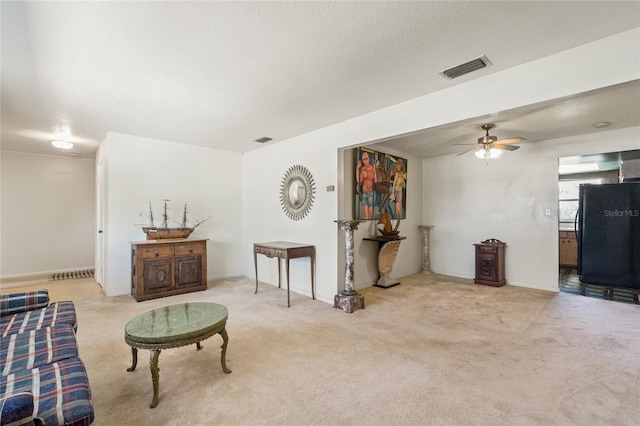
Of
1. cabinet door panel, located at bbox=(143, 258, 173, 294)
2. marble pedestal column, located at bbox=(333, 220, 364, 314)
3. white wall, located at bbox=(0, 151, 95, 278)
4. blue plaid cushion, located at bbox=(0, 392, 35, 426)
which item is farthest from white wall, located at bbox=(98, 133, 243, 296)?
blue plaid cushion, located at bbox=(0, 392, 35, 426)

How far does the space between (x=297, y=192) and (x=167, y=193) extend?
226 cm

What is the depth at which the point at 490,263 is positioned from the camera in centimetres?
508

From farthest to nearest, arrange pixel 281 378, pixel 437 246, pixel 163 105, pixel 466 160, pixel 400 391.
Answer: pixel 437 246 → pixel 466 160 → pixel 163 105 → pixel 281 378 → pixel 400 391

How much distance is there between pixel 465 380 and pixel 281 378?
1363mm

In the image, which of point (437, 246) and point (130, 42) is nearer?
point (130, 42)

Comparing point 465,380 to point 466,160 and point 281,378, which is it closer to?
point 281,378

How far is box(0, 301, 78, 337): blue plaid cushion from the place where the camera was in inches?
78.2

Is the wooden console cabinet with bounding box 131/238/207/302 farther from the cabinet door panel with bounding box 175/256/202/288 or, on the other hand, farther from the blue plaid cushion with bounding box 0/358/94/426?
the blue plaid cushion with bounding box 0/358/94/426

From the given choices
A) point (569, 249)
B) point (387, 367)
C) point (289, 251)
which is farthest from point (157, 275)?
point (569, 249)

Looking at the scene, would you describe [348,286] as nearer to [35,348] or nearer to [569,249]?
[35,348]

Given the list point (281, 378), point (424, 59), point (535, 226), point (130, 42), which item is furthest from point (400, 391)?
point (535, 226)

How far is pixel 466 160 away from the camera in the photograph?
18.8 ft

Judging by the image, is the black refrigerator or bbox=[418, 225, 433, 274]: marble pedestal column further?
bbox=[418, 225, 433, 274]: marble pedestal column

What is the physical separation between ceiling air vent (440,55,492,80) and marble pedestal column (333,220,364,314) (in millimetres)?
1920
